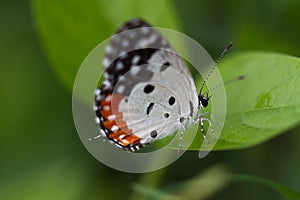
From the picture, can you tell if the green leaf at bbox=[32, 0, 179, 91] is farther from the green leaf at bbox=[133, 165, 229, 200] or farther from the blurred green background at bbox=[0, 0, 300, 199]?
the green leaf at bbox=[133, 165, 229, 200]

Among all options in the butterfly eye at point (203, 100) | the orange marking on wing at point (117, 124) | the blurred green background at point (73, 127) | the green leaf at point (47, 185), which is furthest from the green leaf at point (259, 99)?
the green leaf at point (47, 185)

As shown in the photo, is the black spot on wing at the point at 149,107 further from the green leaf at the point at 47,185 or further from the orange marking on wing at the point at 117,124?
the green leaf at the point at 47,185

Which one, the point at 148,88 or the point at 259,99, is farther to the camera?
the point at 148,88

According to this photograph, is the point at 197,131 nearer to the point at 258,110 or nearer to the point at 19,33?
the point at 258,110

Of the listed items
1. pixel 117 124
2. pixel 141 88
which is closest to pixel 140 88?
pixel 141 88

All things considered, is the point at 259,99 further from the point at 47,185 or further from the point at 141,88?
the point at 47,185

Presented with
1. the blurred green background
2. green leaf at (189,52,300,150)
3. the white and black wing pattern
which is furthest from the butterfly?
the blurred green background
